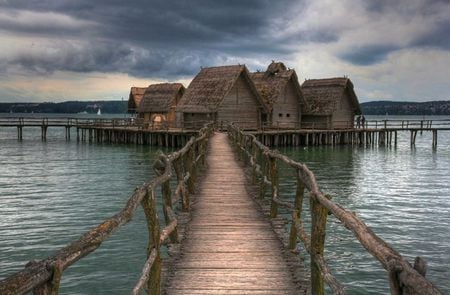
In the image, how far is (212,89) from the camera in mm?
46656

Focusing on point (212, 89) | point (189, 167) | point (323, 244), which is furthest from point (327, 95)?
point (323, 244)

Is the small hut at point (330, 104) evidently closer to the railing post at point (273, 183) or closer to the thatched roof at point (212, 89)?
the thatched roof at point (212, 89)

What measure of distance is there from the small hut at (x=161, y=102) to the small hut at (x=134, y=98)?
16.7 feet

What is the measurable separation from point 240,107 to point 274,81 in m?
6.07

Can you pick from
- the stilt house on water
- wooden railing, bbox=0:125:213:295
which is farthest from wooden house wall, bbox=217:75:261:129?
wooden railing, bbox=0:125:213:295

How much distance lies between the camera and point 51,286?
285 cm

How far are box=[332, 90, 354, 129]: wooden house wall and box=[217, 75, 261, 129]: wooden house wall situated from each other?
417 inches

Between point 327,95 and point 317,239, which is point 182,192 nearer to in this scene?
point 317,239

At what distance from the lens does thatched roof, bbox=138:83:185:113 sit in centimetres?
5447

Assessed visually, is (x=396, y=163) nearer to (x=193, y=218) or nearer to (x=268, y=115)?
(x=268, y=115)

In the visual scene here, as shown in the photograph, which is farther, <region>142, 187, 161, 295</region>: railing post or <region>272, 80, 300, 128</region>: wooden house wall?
<region>272, 80, 300, 128</region>: wooden house wall

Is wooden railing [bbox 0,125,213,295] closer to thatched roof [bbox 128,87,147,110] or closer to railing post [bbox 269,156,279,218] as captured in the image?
railing post [bbox 269,156,279,218]

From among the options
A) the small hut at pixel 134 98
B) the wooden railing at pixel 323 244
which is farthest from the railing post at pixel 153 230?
the small hut at pixel 134 98

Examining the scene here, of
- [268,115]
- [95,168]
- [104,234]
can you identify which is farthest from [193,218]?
[268,115]
